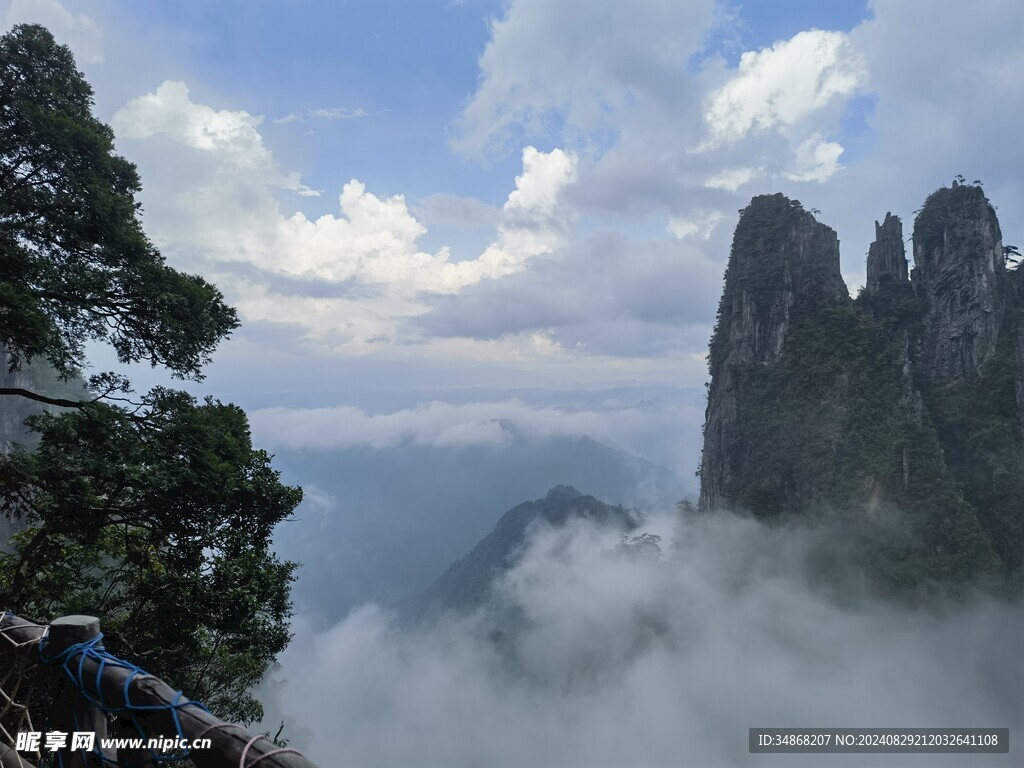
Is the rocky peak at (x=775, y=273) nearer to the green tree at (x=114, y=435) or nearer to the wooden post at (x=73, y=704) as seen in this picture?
the green tree at (x=114, y=435)

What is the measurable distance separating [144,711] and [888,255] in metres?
75.8

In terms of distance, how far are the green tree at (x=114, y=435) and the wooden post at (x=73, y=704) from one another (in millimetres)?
6231

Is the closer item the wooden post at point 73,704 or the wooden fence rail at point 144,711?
the wooden fence rail at point 144,711

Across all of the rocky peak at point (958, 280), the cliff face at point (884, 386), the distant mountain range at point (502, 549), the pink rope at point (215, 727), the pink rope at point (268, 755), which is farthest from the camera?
the distant mountain range at point (502, 549)

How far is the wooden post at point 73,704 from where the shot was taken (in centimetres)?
296

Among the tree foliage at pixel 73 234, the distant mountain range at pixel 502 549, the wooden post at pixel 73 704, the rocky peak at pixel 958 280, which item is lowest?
the distant mountain range at pixel 502 549

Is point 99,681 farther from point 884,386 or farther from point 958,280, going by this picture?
point 958,280

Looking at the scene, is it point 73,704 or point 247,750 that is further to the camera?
point 73,704

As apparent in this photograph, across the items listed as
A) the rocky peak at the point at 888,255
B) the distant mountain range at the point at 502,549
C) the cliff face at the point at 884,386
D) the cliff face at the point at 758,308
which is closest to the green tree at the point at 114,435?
the cliff face at the point at 884,386

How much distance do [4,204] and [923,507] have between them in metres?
63.2

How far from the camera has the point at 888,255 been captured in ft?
201

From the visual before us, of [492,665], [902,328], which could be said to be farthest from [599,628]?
[902,328]

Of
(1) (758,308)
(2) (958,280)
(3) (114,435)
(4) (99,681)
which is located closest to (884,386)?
(2) (958,280)

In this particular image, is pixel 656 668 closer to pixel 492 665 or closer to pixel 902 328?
pixel 492 665
